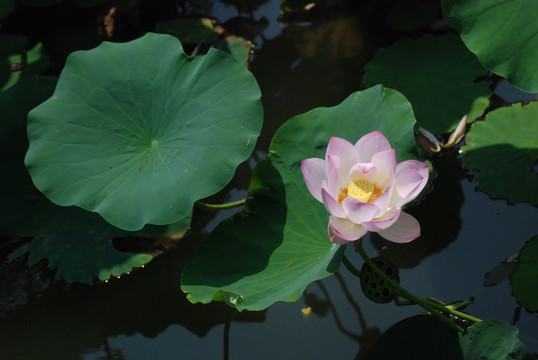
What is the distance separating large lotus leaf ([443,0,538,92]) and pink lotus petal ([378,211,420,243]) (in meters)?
0.61

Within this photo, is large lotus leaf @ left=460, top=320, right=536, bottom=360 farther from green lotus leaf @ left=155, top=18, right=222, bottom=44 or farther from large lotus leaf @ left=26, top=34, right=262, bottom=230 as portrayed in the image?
green lotus leaf @ left=155, top=18, right=222, bottom=44

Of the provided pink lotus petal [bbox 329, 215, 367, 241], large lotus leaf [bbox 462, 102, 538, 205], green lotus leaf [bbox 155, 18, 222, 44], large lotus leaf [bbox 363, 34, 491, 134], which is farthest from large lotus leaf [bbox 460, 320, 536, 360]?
green lotus leaf [bbox 155, 18, 222, 44]

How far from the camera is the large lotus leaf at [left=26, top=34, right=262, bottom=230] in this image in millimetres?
1861

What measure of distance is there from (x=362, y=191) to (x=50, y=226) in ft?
3.89

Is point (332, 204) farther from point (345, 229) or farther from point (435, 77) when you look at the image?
point (435, 77)

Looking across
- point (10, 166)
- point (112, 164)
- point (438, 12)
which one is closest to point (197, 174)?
point (112, 164)

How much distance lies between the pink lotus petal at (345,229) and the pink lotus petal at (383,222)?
0.03 metres

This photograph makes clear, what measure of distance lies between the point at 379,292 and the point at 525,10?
0.97 m

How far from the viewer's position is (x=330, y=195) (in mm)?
1519

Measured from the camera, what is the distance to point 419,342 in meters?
1.66

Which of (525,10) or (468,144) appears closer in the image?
(525,10)

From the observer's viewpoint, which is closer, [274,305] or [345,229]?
[345,229]

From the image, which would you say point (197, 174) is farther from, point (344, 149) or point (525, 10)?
point (525, 10)

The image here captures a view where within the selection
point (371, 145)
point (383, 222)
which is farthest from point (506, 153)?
point (383, 222)
